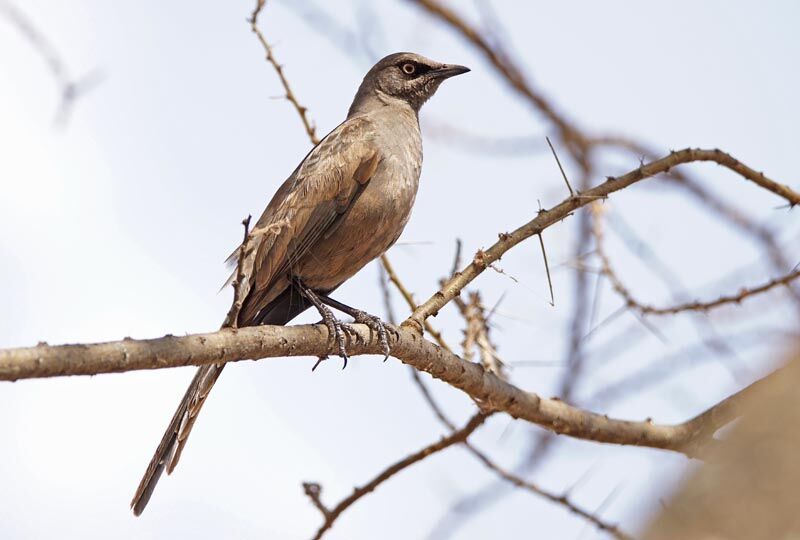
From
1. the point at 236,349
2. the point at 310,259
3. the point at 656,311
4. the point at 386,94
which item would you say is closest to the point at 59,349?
the point at 236,349

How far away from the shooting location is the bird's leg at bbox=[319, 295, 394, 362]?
14.7 ft

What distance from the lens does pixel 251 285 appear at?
5387 mm

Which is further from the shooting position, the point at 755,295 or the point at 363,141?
the point at 363,141

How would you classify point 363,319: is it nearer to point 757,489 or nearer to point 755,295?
point 755,295

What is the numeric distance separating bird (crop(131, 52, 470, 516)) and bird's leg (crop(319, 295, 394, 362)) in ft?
0.04

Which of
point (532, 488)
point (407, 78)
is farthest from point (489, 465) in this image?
point (407, 78)

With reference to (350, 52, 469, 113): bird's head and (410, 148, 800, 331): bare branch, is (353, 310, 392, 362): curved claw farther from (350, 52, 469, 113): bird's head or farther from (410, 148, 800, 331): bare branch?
(350, 52, 469, 113): bird's head

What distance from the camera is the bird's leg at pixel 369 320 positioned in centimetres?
448

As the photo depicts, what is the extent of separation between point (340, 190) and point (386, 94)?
64.9 inches

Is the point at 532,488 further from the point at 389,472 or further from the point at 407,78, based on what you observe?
the point at 407,78

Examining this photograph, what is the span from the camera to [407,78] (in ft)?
23.3

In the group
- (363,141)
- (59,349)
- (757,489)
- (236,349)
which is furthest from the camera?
(363,141)

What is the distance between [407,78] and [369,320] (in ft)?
9.25

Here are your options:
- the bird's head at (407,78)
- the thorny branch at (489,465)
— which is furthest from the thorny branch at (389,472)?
the bird's head at (407,78)
